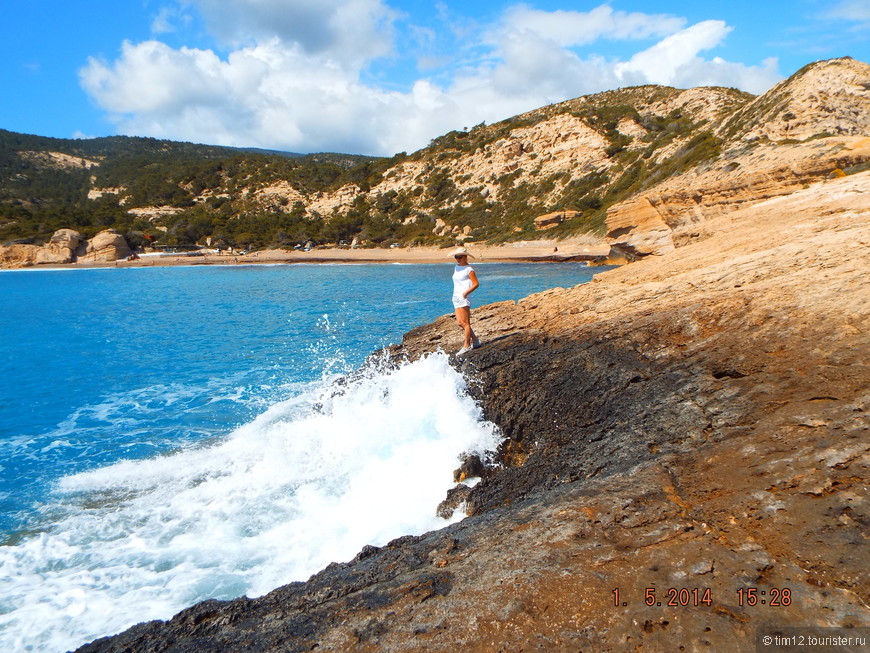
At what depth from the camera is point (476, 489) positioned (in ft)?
17.1

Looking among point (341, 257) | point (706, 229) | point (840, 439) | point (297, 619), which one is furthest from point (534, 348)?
point (341, 257)

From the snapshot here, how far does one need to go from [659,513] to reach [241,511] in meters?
4.78

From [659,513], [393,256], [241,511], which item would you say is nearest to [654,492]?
[659,513]

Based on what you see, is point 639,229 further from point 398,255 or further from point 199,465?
point 398,255

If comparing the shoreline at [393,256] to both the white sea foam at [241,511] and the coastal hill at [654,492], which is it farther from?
the white sea foam at [241,511]

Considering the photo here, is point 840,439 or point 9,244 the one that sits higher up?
point 9,244

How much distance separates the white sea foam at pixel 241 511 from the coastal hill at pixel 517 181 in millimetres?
8558

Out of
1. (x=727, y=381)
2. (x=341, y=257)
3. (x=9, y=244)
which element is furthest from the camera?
(x=9, y=244)

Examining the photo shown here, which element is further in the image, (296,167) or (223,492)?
(296,167)

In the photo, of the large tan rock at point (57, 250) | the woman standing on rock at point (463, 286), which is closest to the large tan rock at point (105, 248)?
the large tan rock at point (57, 250)

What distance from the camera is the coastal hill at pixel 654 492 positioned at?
2.59 m

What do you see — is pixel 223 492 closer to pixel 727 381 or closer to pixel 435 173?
pixel 727 381

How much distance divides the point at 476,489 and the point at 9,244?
6640cm

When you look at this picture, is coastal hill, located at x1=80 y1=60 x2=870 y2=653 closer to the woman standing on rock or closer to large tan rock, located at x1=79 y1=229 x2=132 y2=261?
the woman standing on rock
